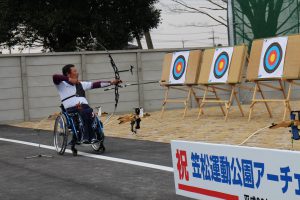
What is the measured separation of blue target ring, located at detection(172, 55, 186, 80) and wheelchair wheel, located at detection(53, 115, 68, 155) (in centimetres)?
729

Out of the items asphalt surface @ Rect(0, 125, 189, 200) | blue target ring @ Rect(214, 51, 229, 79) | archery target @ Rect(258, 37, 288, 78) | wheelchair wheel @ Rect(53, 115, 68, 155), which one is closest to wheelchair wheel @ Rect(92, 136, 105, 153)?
asphalt surface @ Rect(0, 125, 189, 200)

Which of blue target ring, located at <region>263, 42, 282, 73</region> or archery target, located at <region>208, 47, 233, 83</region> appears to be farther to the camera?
archery target, located at <region>208, 47, 233, 83</region>

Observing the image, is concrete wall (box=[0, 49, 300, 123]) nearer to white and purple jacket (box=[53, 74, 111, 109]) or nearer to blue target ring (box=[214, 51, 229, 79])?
blue target ring (box=[214, 51, 229, 79])

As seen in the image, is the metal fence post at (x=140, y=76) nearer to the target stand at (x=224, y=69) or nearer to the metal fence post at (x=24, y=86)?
the metal fence post at (x=24, y=86)

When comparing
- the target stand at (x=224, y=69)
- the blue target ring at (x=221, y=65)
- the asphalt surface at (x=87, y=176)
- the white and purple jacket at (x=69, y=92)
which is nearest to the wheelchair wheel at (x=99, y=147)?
the asphalt surface at (x=87, y=176)

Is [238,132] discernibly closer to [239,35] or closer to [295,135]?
[295,135]

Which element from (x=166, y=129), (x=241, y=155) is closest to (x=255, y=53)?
(x=166, y=129)

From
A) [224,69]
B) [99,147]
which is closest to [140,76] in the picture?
[224,69]

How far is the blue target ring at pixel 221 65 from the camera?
15.3m

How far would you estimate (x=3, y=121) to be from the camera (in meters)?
18.4

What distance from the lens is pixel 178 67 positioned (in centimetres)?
1694

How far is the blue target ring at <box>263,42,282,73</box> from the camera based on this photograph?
1369 centimetres

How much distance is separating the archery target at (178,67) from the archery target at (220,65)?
1121mm

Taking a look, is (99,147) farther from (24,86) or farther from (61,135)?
(24,86)
